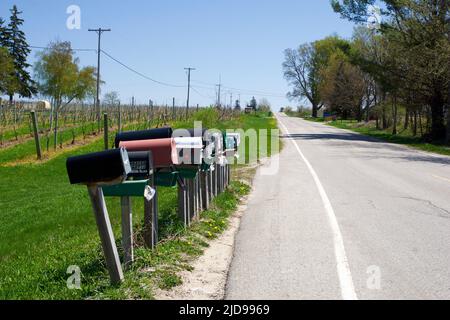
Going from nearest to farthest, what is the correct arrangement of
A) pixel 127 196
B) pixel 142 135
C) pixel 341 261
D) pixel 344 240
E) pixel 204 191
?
pixel 127 196
pixel 341 261
pixel 142 135
pixel 344 240
pixel 204 191

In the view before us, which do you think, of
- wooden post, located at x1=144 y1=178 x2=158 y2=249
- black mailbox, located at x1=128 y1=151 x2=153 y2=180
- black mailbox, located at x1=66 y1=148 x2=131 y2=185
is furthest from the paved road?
black mailbox, located at x1=66 y1=148 x2=131 y2=185

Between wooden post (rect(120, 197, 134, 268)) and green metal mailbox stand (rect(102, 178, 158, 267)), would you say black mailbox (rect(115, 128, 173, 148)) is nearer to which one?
green metal mailbox stand (rect(102, 178, 158, 267))

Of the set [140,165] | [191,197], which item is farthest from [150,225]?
[191,197]

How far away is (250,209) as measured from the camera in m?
10.8

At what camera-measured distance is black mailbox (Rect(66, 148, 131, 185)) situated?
15.4 feet

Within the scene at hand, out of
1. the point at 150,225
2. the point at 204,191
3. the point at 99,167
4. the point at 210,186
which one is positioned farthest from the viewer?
the point at 210,186

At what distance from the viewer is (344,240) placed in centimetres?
777

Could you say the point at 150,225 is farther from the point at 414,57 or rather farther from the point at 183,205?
the point at 414,57

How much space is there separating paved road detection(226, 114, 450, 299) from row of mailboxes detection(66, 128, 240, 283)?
3.52ft

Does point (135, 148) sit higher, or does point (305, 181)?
point (135, 148)

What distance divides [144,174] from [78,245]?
99.5 inches
